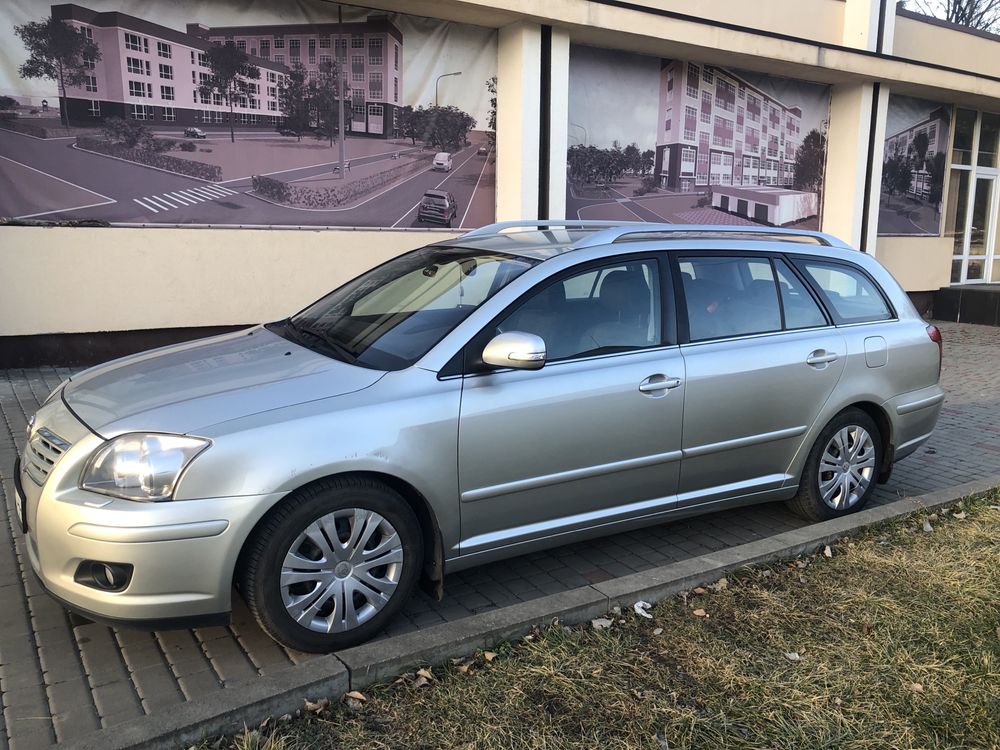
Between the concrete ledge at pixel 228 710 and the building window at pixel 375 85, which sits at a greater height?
the building window at pixel 375 85

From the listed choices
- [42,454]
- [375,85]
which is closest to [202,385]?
[42,454]

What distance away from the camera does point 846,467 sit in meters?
4.81

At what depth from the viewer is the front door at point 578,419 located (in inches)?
138

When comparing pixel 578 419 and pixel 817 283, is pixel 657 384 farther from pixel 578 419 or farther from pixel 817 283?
pixel 817 283

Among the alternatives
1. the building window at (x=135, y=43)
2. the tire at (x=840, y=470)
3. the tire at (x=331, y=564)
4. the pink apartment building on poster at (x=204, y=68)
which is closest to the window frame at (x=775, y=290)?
the tire at (x=840, y=470)

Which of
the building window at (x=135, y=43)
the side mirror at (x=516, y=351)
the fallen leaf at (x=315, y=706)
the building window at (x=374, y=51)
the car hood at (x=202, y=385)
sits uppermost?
the building window at (x=374, y=51)

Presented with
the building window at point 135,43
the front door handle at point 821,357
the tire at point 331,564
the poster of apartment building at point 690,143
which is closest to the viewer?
the tire at point 331,564

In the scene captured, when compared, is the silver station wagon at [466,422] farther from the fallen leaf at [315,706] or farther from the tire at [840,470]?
the fallen leaf at [315,706]

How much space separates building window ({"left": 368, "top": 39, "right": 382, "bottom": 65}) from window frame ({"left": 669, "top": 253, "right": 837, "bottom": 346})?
252 inches

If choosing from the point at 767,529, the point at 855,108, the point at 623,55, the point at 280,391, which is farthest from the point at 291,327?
the point at 855,108

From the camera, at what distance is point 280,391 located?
326 centimetres

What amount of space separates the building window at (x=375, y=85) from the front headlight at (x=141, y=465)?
294 inches

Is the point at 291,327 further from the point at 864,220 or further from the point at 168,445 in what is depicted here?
the point at 864,220

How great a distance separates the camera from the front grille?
10.3 feet
